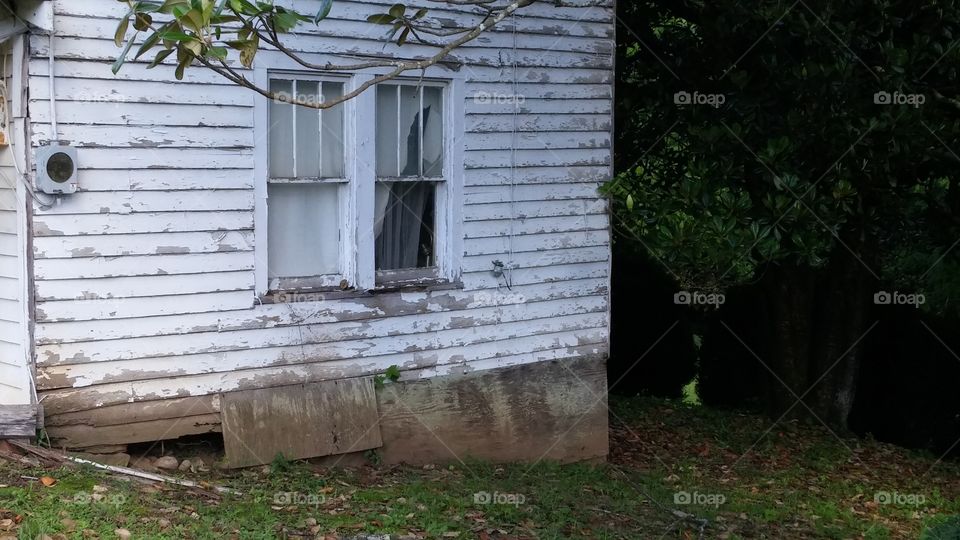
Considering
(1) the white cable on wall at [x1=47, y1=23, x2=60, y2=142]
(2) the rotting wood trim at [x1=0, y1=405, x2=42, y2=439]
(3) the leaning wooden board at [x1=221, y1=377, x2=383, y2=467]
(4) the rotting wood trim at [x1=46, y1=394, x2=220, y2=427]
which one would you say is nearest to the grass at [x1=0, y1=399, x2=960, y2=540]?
(3) the leaning wooden board at [x1=221, y1=377, x2=383, y2=467]

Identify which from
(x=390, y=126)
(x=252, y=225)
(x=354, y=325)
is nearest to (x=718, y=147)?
(x=390, y=126)

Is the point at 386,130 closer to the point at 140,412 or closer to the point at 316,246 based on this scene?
the point at 316,246

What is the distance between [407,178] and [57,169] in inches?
104

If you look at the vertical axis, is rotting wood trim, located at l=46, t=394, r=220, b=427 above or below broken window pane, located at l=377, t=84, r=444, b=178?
below

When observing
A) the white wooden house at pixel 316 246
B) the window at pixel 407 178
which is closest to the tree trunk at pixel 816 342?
the white wooden house at pixel 316 246

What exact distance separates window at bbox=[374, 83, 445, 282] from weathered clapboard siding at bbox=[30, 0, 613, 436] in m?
0.24

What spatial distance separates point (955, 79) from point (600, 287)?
11.7 ft

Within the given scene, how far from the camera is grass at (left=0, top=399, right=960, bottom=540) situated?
6.10 metres

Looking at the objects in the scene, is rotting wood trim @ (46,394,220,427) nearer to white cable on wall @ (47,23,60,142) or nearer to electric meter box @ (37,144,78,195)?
electric meter box @ (37,144,78,195)

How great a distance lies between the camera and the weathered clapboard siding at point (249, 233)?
664 cm

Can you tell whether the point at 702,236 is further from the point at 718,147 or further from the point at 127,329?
the point at 127,329

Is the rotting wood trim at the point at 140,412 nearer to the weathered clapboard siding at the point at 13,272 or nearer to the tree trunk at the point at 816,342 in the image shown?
the weathered clapboard siding at the point at 13,272

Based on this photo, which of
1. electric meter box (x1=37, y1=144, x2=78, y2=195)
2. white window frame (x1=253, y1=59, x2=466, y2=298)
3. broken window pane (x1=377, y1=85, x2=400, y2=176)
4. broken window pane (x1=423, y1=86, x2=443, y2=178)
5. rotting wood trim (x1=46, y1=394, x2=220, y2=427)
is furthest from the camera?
broken window pane (x1=423, y1=86, x2=443, y2=178)

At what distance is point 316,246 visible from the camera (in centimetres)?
778
